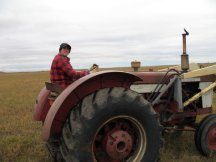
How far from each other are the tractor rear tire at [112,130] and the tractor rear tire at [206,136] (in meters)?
1.59

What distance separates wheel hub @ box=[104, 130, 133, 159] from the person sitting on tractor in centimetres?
114

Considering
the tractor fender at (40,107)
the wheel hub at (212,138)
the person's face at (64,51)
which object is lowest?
the wheel hub at (212,138)

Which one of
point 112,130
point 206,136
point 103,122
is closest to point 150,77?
point 206,136

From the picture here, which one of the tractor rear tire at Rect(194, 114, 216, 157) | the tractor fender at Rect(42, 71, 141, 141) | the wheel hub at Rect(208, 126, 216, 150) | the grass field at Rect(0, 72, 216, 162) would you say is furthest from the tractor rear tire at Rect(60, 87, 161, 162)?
the wheel hub at Rect(208, 126, 216, 150)

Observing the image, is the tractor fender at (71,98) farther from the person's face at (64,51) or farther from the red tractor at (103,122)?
the person's face at (64,51)

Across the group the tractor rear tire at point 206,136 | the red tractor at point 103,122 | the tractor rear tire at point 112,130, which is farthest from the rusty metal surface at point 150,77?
the tractor rear tire at point 112,130

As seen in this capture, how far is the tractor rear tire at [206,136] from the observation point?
Result: 19.2 ft

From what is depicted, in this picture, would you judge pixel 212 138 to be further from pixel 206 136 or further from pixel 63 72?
pixel 63 72

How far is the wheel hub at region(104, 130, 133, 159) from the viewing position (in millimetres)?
4383

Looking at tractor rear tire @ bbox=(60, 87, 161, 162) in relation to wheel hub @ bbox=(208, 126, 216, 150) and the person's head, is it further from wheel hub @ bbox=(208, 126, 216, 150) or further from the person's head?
wheel hub @ bbox=(208, 126, 216, 150)

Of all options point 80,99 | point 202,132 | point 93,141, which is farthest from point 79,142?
point 202,132

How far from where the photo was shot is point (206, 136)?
586 cm

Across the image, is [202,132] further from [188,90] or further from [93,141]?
[93,141]

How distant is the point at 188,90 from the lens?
6461 millimetres
